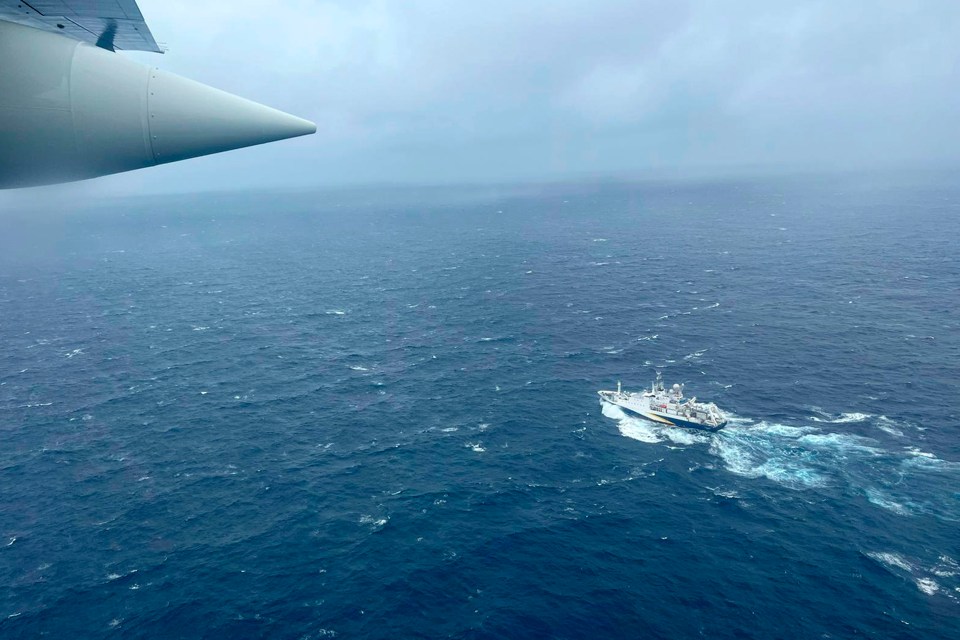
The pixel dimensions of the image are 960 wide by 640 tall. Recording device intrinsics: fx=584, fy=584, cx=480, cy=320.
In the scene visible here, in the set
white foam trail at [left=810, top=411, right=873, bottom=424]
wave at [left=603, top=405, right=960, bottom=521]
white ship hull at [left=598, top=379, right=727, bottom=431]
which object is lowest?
wave at [left=603, top=405, right=960, bottom=521]

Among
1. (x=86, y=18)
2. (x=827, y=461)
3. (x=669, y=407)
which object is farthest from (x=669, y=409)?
(x=86, y=18)

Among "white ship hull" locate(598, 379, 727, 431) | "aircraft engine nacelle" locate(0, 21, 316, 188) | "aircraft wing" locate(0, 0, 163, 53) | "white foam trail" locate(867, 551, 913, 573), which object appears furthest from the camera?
"white ship hull" locate(598, 379, 727, 431)

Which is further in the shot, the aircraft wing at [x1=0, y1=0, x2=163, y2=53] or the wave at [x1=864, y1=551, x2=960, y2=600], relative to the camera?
the wave at [x1=864, y1=551, x2=960, y2=600]

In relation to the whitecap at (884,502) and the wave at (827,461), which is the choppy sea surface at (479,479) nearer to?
the whitecap at (884,502)

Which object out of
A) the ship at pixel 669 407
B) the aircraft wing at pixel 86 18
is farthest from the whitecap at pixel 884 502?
the aircraft wing at pixel 86 18

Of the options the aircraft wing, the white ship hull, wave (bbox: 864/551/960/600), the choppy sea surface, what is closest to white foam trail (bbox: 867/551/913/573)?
wave (bbox: 864/551/960/600)

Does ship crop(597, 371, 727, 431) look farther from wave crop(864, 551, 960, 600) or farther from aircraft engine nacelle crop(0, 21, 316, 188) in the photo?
aircraft engine nacelle crop(0, 21, 316, 188)
